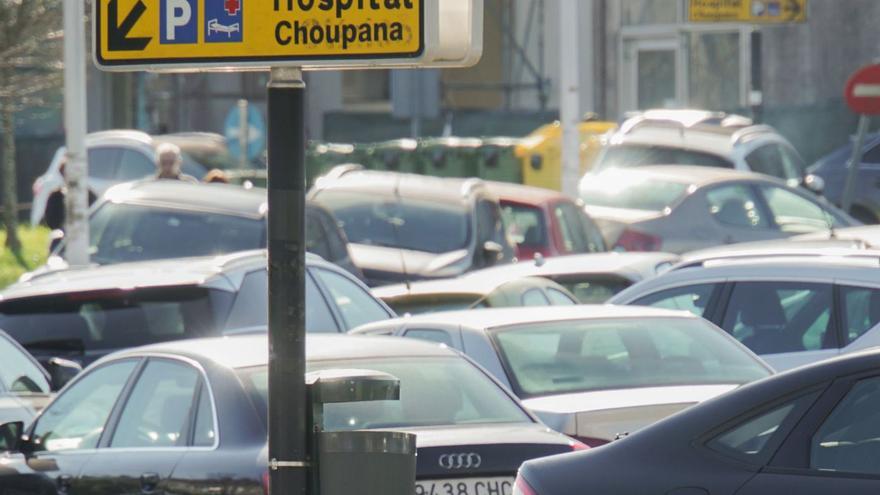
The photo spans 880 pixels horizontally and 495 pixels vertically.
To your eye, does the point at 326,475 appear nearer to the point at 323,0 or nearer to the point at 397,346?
the point at 323,0

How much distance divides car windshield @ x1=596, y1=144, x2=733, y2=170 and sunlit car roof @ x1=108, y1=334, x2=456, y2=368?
15.9 metres

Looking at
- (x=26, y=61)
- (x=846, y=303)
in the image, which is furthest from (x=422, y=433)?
(x=26, y=61)

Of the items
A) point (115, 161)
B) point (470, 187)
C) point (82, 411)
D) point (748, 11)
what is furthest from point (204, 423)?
point (748, 11)

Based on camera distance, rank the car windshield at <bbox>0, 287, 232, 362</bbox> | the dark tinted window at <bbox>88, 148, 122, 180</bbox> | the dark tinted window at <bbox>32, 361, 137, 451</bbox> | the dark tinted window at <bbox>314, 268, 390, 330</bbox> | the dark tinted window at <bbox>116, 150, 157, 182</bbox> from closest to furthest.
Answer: the dark tinted window at <bbox>32, 361, 137, 451</bbox> < the car windshield at <bbox>0, 287, 232, 362</bbox> < the dark tinted window at <bbox>314, 268, 390, 330</bbox> < the dark tinted window at <bbox>116, 150, 157, 182</bbox> < the dark tinted window at <bbox>88, 148, 122, 180</bbox>

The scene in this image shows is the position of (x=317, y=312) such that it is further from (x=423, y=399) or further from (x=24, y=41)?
(x=24, y=41)

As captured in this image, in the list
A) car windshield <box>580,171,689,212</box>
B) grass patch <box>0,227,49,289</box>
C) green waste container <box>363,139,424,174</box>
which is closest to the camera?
car windshield <box>580,171,689,212</box>

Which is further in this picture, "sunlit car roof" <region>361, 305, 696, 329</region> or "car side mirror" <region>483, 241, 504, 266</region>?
"car side mirror" <region>483, 241, 504, 266</region>

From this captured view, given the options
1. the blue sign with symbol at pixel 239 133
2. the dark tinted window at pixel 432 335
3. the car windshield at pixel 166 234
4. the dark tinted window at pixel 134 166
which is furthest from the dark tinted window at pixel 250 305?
the blue sign with symbol at pixel 239 133

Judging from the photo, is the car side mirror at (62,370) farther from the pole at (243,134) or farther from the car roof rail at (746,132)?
the pole at (243,134)

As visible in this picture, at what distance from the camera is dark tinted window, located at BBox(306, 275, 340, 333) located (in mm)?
11969

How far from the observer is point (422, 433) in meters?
7.39

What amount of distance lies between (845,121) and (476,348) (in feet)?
90.5

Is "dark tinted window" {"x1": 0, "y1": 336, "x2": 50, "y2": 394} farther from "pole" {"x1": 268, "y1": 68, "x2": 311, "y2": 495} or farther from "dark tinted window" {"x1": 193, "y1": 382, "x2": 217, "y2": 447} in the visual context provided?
"pole" {"x1": 268, "y1": 68, "x2": 311, "y2": 495}

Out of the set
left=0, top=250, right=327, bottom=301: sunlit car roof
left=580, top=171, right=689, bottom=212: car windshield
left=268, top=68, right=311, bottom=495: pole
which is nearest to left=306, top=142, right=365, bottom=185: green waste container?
left=580, top=171, right=689, bottom=212: car windshield
